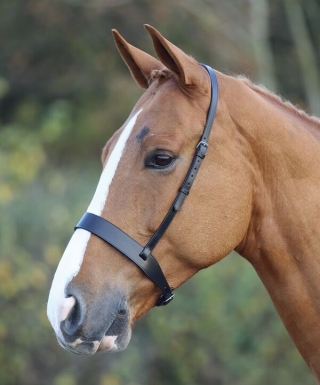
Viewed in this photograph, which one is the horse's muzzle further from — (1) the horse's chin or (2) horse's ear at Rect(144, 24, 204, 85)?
(2) horse's ear at Rect(144, 24, 204, 85)

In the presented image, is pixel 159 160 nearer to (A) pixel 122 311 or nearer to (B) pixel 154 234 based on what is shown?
(B) pixel 154 234

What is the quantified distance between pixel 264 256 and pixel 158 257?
558 mm

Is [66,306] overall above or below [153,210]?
below

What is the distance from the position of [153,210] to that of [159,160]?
0.24 meters

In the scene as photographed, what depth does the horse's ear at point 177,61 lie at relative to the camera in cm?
320

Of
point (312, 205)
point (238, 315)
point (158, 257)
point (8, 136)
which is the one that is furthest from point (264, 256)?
point (8, 136)

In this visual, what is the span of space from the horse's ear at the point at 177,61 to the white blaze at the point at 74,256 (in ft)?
1.04

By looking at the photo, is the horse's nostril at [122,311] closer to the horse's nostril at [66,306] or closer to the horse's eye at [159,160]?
the horse's nostril at [66,306]

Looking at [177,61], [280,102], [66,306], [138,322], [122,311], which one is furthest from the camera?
[138,322]

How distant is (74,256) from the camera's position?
3119 mm

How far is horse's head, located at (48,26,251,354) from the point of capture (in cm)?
308

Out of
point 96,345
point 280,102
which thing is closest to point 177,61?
point 280,102

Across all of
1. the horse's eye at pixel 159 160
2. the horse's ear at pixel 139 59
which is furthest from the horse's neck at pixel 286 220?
the horse's ear at pixel 139 59

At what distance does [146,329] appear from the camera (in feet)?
27.6
